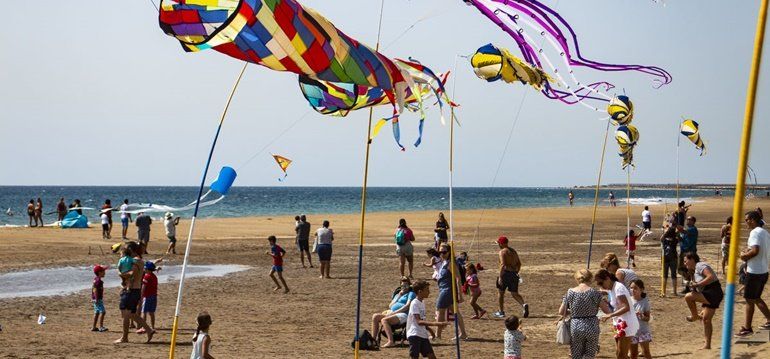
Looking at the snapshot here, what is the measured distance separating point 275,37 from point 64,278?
50.0 feet

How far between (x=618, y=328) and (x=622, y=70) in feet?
9.38

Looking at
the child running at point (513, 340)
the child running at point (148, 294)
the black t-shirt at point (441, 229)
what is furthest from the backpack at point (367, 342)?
the black t-shirt at point (441, 229)

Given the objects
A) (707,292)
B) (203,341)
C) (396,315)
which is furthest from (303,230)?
(203,341)

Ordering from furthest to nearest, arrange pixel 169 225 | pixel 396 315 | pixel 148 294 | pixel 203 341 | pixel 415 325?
pixel 169 225 → pixel 148 294 → pixel 396 315 → pixel 415 325 → pixel 203 341

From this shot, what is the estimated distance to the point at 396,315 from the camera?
11797 millimetres

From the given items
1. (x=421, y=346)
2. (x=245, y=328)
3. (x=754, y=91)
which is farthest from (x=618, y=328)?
(x=245, y=328)

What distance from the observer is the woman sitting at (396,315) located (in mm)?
11586

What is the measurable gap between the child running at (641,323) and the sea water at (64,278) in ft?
38.5

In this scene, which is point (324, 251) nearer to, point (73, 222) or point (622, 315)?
point (622, 315)

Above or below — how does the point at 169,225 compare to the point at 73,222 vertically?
above

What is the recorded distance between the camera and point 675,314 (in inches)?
558

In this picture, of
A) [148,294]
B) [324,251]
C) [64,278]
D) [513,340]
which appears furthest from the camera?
[64,278]

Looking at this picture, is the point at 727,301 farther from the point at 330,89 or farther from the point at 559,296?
the point at 559,296

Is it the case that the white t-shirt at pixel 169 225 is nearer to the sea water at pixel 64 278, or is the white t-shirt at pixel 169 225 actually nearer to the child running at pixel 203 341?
the sea water at pixel 64 278
